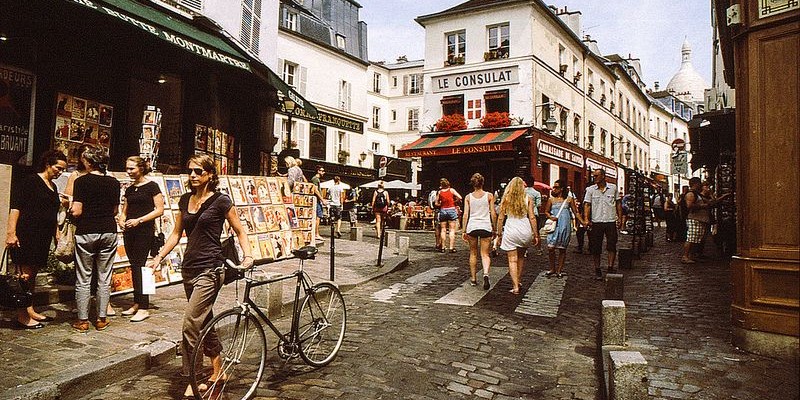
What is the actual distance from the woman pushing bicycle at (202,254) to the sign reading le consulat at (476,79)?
2215cm

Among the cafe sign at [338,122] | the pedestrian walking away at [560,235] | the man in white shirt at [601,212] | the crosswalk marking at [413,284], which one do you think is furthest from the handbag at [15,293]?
the cafe sign at [338,122]

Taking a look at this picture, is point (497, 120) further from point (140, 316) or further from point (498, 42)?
point (140, 316)

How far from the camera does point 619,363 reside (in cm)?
338

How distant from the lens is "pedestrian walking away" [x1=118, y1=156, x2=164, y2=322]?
5.63 m

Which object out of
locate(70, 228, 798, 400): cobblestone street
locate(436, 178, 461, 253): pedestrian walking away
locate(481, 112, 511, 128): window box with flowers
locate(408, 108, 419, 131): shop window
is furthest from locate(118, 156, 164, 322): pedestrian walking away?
locate(408, 108, 419, 131): shop window

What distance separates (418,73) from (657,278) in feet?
109

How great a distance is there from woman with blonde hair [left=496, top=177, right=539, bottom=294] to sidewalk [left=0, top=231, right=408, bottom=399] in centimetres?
319

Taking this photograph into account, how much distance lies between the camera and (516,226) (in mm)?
7883

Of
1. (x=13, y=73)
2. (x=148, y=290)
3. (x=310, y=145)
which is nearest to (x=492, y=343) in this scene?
(x=148, y=290)

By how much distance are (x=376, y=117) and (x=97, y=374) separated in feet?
121

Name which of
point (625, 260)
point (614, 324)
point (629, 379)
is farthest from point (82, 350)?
point (625, 260)

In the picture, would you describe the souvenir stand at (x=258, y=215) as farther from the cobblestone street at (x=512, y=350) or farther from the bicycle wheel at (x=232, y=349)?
the bicycle wheel at (x=232, y=349)

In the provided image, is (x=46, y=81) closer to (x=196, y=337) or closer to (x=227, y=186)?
(x=227, y=186)

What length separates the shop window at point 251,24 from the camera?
12.8m
